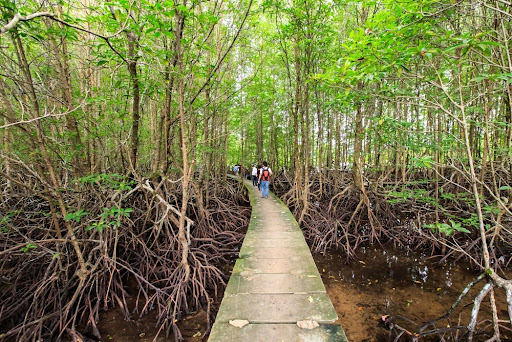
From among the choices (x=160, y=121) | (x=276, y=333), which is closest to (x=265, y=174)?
(x=160, y=121)

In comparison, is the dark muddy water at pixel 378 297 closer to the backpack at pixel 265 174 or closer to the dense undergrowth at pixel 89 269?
the dense undergrowth at pixel 89 269

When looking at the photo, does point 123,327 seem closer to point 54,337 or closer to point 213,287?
point 54,337

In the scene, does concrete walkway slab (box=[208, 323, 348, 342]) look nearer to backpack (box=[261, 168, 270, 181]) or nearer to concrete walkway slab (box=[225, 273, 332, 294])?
concrete walkway slab (box=[225, 273, 332, 294])

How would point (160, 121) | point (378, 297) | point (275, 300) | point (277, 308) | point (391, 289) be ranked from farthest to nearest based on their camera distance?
1. point (160, 121)
2. point (391, 289)
3. point (378, 297)
4. point (275, 300)
5. point (277, 308)

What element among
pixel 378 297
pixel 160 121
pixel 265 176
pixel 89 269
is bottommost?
pixel 378 297

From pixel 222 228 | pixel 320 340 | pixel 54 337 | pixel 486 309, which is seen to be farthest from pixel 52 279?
pixel 486 309

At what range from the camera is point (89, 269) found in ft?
11.8

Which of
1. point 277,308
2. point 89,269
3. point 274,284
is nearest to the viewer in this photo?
point 277,308

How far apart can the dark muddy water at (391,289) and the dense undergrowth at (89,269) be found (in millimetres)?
2192

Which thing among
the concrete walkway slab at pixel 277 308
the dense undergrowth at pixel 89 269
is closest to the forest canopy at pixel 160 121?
the dense undergrowth at pixel 89 269

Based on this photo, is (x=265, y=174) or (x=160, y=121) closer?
(x=160, y=121)

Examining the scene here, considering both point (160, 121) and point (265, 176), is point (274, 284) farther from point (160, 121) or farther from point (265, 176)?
point (265, 176)

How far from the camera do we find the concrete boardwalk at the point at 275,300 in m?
2.11

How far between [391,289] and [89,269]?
513 cm
